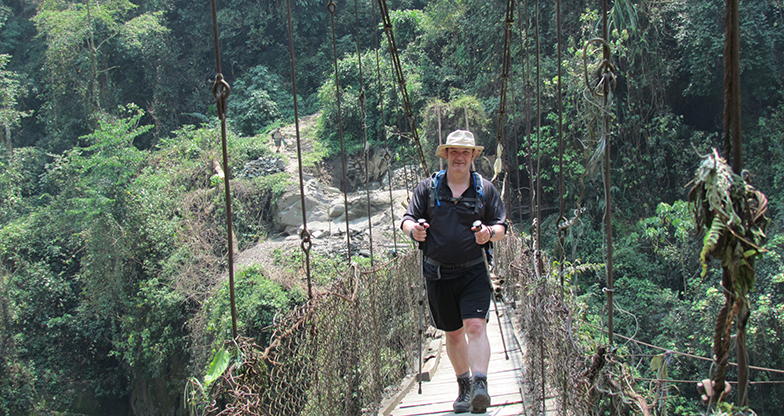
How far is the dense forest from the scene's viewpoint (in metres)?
7.38

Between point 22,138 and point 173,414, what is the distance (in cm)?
1064

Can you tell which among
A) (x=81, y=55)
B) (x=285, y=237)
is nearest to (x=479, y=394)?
(x=285, y=237)

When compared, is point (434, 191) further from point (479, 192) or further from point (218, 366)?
point (218, 366)

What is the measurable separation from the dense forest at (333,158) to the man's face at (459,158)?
3188 millimetres

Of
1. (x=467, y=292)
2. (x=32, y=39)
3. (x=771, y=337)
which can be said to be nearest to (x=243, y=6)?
(x=32, y=39)

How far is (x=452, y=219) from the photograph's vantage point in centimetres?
216

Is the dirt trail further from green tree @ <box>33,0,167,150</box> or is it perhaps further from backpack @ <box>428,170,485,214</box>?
backpack @ <box>428,170,485,214</box>

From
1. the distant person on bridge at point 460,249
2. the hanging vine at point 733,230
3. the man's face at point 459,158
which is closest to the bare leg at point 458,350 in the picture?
the distant person on bridge at point 460,249

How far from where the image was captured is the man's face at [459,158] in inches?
86.7

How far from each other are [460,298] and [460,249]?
198 mm

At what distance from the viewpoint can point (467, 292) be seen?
2.15m

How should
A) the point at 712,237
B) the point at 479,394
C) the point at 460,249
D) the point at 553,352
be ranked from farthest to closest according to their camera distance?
the point at 460,249 → the point at 479,394 → the point at 553,352 → the point at 712,237

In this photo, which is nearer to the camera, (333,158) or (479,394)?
(479,394)

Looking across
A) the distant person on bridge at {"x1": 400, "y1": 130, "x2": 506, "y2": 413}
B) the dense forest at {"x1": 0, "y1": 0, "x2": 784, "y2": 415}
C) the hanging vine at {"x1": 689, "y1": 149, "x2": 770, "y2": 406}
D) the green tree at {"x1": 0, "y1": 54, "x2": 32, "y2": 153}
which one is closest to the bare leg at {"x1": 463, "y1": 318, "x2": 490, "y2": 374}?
the distant person on bridge at {"x1": 400, "y1": 130, "x2": 506, "y2": 413}
